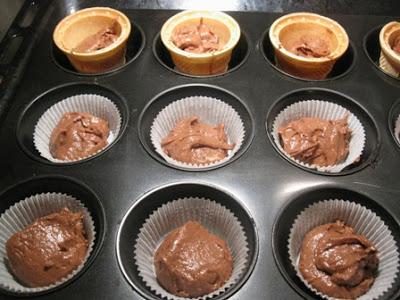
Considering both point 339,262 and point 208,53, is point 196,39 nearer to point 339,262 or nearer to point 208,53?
point 208,53

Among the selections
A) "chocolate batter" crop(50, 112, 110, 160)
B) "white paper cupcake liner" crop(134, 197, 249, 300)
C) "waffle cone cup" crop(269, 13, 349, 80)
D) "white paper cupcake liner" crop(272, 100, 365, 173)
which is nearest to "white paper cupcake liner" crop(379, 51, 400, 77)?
"waffle cone cup" crop(269, 13, 349, 80)

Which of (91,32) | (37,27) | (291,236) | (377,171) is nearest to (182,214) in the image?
(291,236)

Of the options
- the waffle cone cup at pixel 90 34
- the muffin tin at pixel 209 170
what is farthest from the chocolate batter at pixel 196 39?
the waffle cone cup at pixel 90 34

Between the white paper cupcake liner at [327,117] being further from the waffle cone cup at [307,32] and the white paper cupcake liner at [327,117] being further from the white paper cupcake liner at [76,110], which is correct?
the white paper cupcake liner at [76,110]

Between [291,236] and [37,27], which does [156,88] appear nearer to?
[37,27]

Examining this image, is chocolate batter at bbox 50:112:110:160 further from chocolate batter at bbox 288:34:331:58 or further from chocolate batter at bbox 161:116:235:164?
chocolate batter at bbox 288:34:331:58

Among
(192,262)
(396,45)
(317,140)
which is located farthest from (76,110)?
Result: (396,45)
